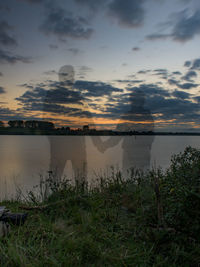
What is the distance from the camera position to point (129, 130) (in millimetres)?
8062

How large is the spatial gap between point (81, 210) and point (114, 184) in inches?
87.1

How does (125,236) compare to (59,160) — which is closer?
(125,236)

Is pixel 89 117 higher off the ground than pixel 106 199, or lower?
higher

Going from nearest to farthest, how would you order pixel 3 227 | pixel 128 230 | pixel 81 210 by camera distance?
pixel 3 227 → pixel 128 230 → pixel 81 210

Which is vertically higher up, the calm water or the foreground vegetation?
the foreground vegetation

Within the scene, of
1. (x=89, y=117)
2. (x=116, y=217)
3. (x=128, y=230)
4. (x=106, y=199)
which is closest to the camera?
(x=128, y=230)

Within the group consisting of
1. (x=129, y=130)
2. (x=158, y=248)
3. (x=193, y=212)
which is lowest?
(x=158, y=248)

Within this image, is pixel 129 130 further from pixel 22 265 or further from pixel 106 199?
pixel 22 265

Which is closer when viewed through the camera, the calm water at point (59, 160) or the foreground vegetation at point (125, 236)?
the foreground vegetation at point (125, 236)

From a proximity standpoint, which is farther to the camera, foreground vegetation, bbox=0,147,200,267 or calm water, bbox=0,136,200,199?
calm water, bbox=0,136,200,199

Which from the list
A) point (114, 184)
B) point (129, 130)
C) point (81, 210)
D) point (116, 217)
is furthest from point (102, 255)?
point (129, 130)

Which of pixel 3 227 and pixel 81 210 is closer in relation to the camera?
pixel 3 227

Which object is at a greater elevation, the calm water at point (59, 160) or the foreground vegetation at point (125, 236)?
the foreground vegetation at point (125, 236)

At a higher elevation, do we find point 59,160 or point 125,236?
point 125,236
